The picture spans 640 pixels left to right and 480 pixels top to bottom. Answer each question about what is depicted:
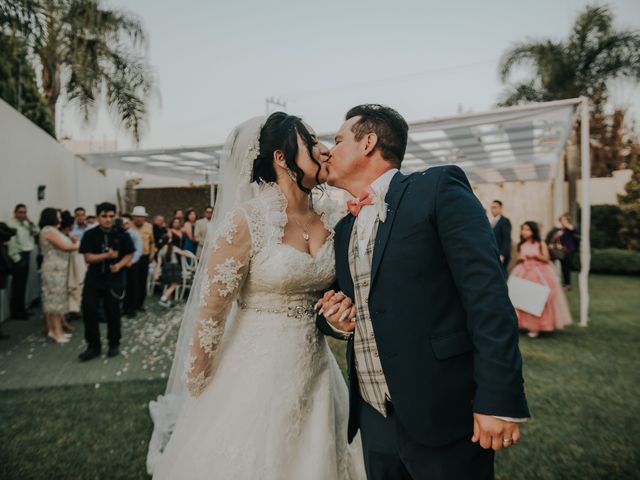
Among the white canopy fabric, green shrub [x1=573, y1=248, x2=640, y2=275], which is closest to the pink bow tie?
the white canopy fabric

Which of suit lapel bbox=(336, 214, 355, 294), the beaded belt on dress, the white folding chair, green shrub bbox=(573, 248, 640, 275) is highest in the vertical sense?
suit lapel bbox=(336, 214, 355, 294)

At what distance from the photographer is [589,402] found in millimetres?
4184

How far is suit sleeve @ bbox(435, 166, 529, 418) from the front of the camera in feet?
4.53

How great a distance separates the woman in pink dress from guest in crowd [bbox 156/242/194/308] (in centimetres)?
631

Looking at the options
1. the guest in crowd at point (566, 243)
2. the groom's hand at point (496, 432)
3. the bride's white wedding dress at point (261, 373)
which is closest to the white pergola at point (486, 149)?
the guest in crowd at point (566, 243)

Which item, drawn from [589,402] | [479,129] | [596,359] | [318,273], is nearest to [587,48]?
[479,129]

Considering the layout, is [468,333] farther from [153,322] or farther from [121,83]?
[121,83]

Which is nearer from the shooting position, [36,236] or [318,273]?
[318,273]

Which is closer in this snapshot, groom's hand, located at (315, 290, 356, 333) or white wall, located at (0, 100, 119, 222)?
groom's hand, located at (315, 290, 356, 333)

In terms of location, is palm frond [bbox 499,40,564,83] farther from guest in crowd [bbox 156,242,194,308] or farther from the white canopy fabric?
guest in crowd [bbox 156,242,194,308]

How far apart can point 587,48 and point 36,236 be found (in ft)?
52.9

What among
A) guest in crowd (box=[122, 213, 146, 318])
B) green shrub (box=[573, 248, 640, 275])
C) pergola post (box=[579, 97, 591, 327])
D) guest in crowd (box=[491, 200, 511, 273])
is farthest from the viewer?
green shrub (box=[573, 248, 640, 275])

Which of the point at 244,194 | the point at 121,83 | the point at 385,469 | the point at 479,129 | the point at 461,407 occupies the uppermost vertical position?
the point at 121,83

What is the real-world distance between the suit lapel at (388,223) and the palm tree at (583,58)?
15.2 meters
